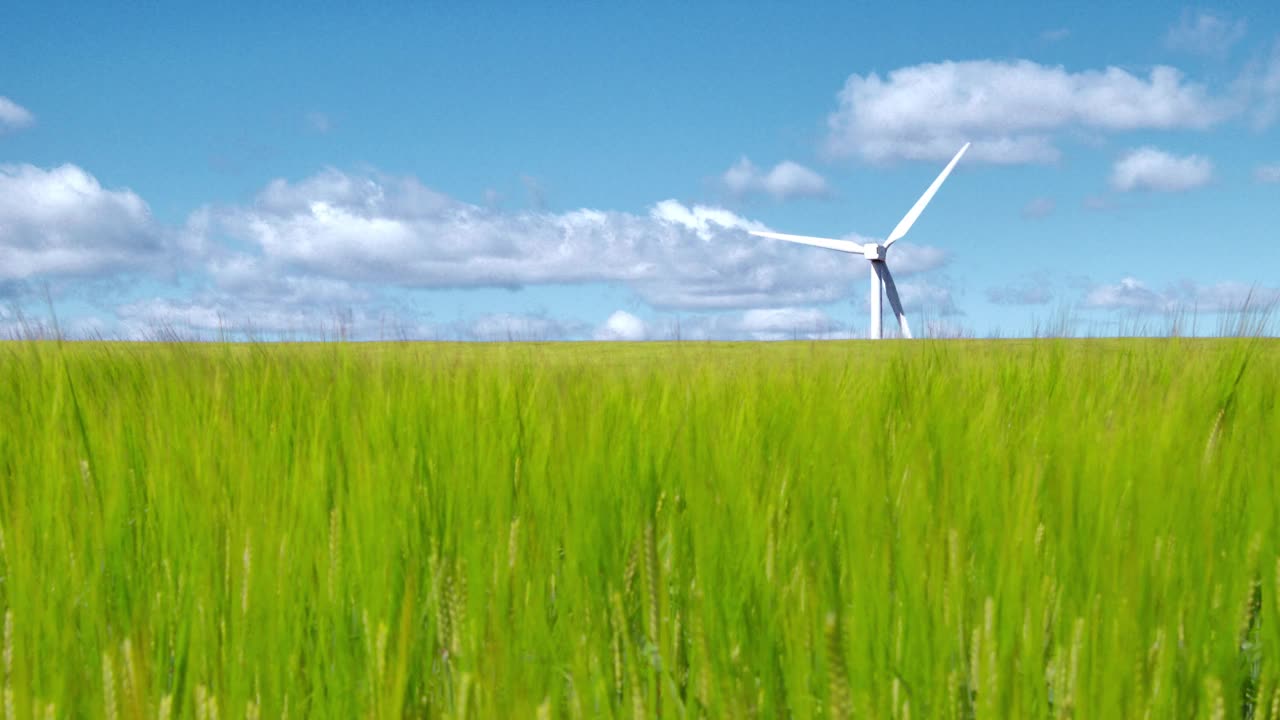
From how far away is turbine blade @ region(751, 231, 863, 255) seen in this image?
Result: 17609mm

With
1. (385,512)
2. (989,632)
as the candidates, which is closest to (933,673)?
(989,632)

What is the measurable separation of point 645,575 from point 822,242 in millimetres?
16977

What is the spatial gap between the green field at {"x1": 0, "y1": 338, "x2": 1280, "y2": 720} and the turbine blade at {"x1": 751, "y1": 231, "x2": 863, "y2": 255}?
1566 cm

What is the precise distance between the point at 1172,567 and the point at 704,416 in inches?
41.6

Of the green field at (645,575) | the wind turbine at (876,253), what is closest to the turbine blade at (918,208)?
the wind turbine at (876,253)

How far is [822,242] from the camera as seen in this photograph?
1781 cm

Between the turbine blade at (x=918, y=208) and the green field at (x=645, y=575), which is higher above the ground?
the turbine blade at (x=918, y=208)

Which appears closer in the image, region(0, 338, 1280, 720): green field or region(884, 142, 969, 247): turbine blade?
region(0, 338, 1280, 720): green field

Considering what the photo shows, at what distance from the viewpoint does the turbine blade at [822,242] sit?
57.8ft

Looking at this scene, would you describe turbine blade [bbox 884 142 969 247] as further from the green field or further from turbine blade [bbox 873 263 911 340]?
the green field

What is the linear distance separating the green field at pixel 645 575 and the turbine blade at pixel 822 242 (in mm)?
15659

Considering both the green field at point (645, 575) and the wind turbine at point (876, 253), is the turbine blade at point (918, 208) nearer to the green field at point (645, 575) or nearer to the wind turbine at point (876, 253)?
the wind turbine at point (876, 253)

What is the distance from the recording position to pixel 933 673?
1134 millimetres

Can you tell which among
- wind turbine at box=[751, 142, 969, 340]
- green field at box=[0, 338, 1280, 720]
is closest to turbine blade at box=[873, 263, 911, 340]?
wind turbine at box=[751, 142, 969, 340]
